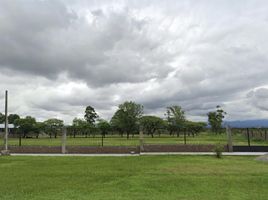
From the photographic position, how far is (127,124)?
68.6 meters

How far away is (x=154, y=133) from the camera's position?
201ft

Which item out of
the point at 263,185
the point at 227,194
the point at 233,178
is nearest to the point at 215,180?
the point at 233,178

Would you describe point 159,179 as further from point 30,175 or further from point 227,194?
point 30,175

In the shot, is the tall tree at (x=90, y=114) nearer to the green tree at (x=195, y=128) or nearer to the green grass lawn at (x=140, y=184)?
the green tree at (x=195, y=128)

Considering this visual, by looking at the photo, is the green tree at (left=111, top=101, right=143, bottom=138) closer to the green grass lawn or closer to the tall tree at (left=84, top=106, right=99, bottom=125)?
the tall tree at (left=84, top=106, right=99, bottom=125)

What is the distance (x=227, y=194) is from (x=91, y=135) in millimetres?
43599

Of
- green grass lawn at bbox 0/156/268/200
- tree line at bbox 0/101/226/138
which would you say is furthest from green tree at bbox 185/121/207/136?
green grass lawn at bbox 0/156/268/200

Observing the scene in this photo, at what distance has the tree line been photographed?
169ft

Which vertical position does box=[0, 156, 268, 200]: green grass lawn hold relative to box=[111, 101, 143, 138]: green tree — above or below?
below

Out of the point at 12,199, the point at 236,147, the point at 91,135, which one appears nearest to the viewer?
the point at 12,199

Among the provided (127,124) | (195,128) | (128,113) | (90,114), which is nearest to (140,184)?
(195,128)

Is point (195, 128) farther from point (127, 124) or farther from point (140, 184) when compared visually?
point (140, 184)

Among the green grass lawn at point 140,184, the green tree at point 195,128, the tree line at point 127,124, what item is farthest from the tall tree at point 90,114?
the green grass lawn at point 140,184

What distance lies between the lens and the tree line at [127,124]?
5153 centimetres
